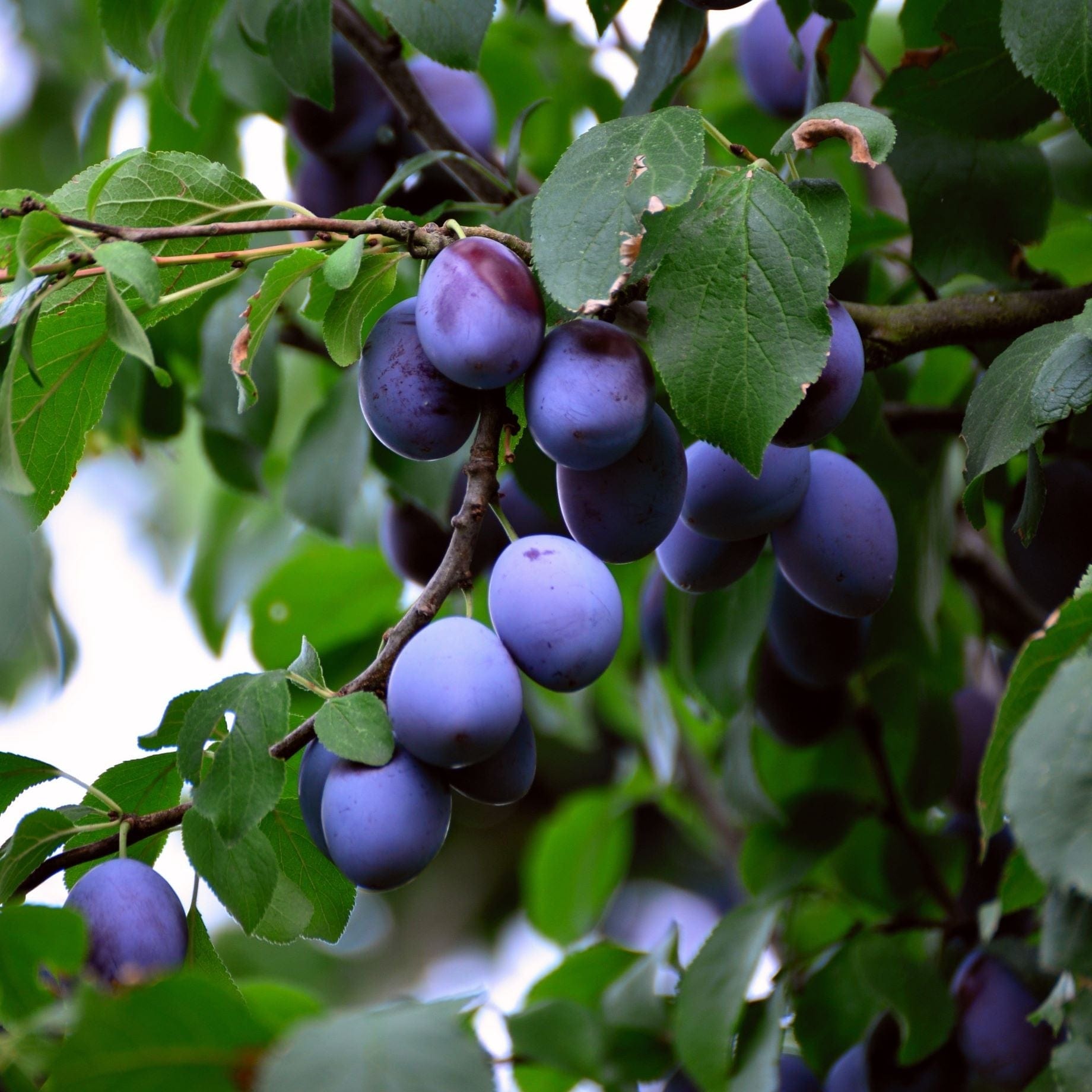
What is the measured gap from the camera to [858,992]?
801 millimetres

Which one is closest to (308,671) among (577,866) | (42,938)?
(42,938)

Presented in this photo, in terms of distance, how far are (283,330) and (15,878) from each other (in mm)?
638

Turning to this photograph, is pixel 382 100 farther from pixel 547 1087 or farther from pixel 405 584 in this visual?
pixel 547 1087

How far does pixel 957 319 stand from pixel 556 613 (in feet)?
0.94

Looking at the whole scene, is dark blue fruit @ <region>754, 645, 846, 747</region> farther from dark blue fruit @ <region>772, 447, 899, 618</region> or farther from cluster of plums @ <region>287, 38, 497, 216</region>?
cluster of plums @ <region>287, 38, 497, 216</region>

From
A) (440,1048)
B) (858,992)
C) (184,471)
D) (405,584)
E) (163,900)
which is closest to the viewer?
(440,1048)

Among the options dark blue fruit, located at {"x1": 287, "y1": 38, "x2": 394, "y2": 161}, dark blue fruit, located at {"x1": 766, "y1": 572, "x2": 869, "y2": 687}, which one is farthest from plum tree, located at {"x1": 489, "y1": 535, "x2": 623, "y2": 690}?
dark blue fruit, located at {"x1": 287, "y1": 38, "x2": 394, "y2": 161}

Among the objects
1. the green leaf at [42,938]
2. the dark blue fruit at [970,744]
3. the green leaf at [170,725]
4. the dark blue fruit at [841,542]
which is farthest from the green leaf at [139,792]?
the dark blue fruit at [970,744]

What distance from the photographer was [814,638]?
754mm

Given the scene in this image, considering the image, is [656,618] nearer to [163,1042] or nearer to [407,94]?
[407,94]

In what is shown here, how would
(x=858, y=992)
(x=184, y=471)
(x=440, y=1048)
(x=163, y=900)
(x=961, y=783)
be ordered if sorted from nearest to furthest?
(x=440, y=1048) < (x=163, y=900) < (x=858, y=992) < (x=961, y=783) < (x=184, y=471)

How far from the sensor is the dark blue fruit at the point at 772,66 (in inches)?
36.7

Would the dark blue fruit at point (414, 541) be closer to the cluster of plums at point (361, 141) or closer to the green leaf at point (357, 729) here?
the cluster of plums at point (361, 141)

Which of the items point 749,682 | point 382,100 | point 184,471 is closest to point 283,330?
point 382,100
